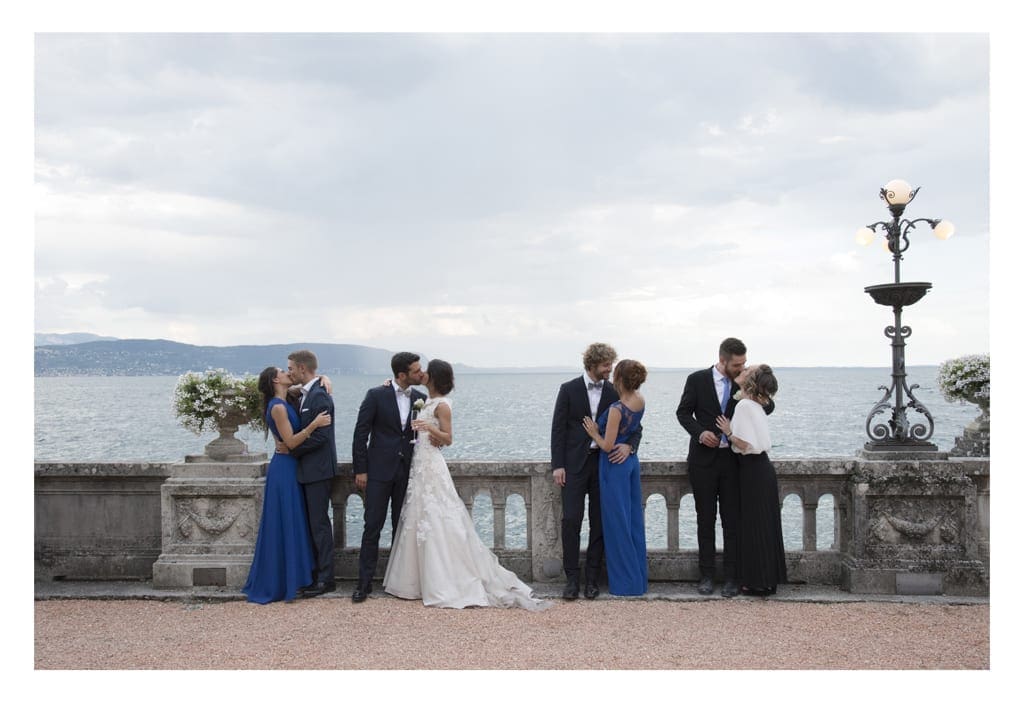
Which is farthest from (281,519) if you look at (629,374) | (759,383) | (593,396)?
(759,383)

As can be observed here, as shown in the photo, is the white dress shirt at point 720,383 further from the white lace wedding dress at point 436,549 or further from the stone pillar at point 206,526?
the stone pillar at point 206,526

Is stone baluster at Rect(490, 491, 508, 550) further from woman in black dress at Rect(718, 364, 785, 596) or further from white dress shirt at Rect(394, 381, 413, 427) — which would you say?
woman in black dress at Rect(718, 364, 785, 596)

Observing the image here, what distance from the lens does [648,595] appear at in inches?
250

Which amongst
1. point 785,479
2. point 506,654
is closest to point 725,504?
point 785,479

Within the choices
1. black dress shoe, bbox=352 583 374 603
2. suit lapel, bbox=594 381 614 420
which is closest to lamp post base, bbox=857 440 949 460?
→ suit lapel, bbox=594 381 614 420

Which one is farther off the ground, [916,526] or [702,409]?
[702,409]

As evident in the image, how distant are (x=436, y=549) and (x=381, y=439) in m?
0.97

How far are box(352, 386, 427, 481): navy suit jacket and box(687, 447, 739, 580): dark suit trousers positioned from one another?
240 cm

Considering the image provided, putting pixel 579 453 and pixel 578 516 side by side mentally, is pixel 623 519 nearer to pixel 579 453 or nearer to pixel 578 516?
pixel 578 516

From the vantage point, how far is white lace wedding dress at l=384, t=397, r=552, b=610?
6215mm

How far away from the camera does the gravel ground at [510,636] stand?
16.4ft

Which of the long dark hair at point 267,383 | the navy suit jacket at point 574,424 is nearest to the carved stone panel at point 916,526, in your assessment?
the navy suit jacket at point 574,424

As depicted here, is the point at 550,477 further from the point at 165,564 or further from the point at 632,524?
the point at 165,564

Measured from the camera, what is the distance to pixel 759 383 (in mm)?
6066
